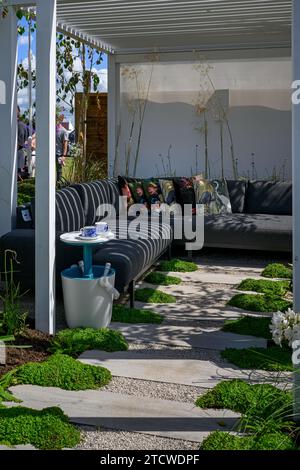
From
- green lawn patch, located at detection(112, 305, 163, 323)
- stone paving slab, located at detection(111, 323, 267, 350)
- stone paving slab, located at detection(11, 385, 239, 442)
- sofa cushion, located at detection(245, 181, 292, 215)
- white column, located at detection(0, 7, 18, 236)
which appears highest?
white column, located at detection(0, 7, 18, 236)

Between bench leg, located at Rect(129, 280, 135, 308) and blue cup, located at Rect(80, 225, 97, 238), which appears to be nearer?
blue cup, located at Rect(80, 225, 97, 238)

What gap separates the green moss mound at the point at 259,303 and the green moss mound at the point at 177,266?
1.27 m

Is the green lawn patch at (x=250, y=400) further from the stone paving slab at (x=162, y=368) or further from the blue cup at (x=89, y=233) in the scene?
the blue cup at (x=89, y=233)

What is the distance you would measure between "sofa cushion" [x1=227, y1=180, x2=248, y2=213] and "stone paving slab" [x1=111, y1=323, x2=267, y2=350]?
378 centimetres

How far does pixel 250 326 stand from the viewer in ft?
15.4

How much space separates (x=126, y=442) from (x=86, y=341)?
1.41 meters

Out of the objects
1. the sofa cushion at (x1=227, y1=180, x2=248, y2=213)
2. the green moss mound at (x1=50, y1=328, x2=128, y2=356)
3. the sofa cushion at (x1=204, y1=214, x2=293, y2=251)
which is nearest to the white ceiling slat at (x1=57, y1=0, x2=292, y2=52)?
the sofa cushion at (x1=227, y1=180, x2=248, y2=213)

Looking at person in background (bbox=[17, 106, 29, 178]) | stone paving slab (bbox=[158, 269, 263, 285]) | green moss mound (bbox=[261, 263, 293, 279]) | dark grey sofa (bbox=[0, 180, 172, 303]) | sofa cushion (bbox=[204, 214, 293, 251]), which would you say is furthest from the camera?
person in background (bbox=[17, 106, 29, 178])

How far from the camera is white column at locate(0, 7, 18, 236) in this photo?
5.29m

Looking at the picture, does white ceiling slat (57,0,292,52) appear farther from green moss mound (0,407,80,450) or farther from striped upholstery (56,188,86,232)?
green moss mound (0,407,80,450)

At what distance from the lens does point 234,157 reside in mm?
9117

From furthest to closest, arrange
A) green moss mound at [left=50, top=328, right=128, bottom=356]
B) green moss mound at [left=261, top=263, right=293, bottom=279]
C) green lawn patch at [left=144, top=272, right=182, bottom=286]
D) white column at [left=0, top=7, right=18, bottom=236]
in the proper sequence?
green moss mound at [left=261, top=263, right=293, bottom=279] < green lawn patch at [left=144, top=272, right=182, bottom=286] < white column at [left=0, top=7, right=18, bottom=236] < green moss mound at [left=50, top=328, right=128, bottom=356]
